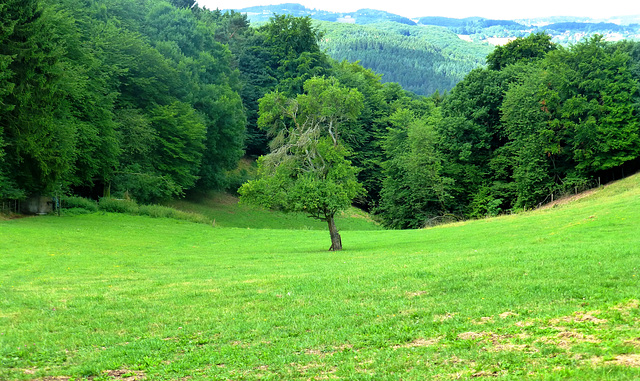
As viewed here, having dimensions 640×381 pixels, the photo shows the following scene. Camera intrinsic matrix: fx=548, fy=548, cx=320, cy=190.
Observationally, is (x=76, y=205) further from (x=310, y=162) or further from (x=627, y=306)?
(x=627, y=306)

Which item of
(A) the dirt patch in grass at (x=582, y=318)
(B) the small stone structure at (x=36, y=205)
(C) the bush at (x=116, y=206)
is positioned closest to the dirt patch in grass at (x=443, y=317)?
(A) the dirt patch in grass at (x=582, y=318)

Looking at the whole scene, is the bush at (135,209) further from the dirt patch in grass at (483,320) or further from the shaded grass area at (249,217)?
the dirt patch in grass at (483,320)

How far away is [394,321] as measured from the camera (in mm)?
10836

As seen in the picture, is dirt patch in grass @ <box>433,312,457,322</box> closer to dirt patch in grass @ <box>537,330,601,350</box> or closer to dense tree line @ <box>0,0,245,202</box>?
dirt patch in grass @ <box>537,330,601,350</box>

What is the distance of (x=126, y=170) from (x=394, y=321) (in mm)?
46738

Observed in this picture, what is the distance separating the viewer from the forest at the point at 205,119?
121 ft

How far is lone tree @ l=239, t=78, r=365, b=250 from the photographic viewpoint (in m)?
30.3

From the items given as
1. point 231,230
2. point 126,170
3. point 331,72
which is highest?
point 331,72

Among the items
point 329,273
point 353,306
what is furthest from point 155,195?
point 353,306

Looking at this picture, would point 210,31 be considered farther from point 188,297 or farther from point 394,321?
point 394,321

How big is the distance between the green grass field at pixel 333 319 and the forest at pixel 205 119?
55.4 feet

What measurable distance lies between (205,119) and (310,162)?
3552cm

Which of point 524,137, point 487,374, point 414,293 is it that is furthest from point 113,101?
point 487,374

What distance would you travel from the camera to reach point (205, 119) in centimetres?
6425
